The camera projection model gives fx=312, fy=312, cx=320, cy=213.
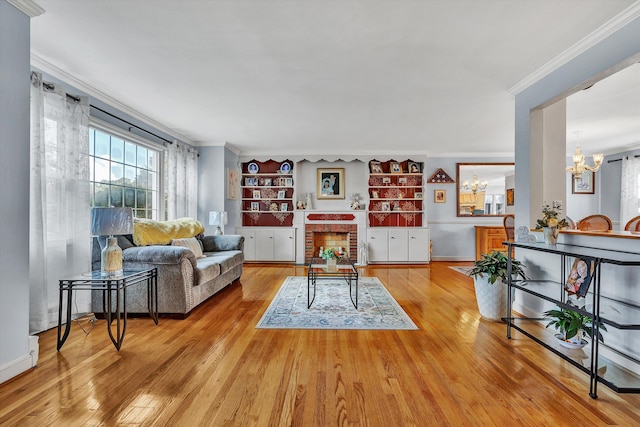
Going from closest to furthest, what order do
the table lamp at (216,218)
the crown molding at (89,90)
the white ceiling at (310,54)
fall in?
the white ceiling at (310,54), the crown molding at (89,90), the table lamp at (216,218)

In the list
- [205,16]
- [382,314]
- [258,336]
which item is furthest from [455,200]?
[205,16]

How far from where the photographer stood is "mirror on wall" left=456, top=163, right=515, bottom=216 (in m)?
7.04

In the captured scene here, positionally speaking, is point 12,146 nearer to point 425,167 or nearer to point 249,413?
point 249,413

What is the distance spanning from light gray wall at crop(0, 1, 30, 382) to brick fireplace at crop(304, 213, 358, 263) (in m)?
4.91

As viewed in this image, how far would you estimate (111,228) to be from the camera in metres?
2.48

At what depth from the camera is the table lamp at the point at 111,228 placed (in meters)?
2.44

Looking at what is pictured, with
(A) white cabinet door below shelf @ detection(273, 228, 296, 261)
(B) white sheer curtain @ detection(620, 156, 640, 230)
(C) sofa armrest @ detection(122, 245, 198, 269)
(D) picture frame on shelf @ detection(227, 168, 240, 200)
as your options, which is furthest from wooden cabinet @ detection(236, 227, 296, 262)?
(B) white sheer curtain @ detection(620, 156, 640, 230)

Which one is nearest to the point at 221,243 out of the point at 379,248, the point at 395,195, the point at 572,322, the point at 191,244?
the point at 191,244

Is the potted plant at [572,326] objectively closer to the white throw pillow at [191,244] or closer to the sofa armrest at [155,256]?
the sofa armrest at [155,256]

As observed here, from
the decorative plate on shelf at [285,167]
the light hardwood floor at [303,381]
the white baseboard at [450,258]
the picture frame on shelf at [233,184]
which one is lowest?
the light hardwood floor at [303,381]

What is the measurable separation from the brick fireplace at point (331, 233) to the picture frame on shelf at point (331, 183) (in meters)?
0.59

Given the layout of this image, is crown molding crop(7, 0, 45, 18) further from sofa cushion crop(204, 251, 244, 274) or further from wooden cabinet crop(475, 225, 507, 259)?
wooden cabinet crop(475, 225, 507, 259)

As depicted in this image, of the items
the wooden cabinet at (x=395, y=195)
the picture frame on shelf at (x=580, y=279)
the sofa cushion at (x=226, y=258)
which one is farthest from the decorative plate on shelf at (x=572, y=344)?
the wooden cabinet at (x=395, y=195)

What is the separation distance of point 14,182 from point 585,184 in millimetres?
9341
